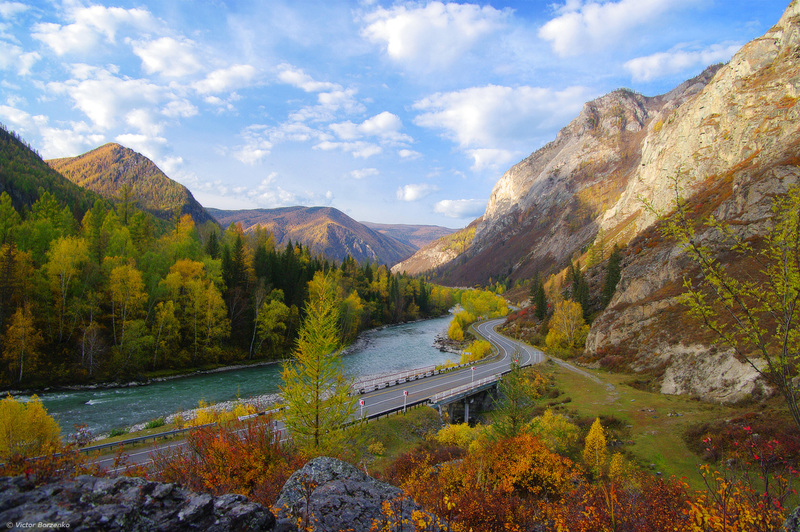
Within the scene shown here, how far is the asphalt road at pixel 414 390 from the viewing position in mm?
18703

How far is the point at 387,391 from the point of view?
3431 centimetres

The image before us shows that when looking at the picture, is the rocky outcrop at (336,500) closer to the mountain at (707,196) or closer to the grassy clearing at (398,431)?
the mountain at (707,196)

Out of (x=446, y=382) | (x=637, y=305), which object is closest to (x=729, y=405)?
(x=637, y=305)

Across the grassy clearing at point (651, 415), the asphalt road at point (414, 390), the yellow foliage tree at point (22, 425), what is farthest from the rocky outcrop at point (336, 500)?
the yellow foliage tree at point (22, 425)

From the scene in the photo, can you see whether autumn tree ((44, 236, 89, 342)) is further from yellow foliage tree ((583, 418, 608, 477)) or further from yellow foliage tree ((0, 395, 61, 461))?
yellow foliage tree ((583, 418, 608, 477))

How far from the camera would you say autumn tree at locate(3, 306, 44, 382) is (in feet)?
104

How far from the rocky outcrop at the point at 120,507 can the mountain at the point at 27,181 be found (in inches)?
3543

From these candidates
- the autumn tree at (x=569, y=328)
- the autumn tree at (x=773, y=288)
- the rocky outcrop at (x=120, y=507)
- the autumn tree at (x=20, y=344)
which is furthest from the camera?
→ the autumn tree at (x=569, y=328)

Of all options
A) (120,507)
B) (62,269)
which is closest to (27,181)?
(62,269)

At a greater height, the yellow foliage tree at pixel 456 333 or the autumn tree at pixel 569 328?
the autumn tree at pixel 569 328

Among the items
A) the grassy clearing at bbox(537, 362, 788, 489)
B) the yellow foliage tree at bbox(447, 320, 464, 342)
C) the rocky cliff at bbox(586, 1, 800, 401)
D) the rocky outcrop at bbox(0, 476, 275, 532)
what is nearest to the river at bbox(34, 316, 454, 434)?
the yellow foliage tree at bbox(447, 320, 464, 342)

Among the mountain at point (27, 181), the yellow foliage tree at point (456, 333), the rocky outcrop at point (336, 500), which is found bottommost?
the yellow foliage tree at point (456, 333)

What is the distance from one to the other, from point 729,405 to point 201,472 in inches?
1221

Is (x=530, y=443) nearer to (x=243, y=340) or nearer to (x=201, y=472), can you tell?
(x=201, y=472)
